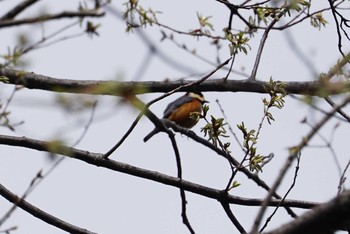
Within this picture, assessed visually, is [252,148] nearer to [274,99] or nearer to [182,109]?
[274,99]

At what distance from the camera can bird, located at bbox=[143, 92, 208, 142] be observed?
32.4ft

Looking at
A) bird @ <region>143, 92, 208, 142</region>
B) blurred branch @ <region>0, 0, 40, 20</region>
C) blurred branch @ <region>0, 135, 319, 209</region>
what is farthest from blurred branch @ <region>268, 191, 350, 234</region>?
bird @ <region>143, 92, 208, 142</region>

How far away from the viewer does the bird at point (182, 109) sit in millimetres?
9875

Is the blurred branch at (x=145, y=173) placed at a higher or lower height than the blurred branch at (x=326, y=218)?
higher

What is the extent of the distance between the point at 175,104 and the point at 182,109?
259 mm

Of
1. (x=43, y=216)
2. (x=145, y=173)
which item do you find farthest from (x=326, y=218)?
(x=43, y=216)

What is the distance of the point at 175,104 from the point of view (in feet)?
34.3

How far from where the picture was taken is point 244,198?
348cm

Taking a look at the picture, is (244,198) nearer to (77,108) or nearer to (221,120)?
(221,120)

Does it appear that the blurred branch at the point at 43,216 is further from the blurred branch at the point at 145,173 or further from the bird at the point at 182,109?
the bird at the point at 182,109

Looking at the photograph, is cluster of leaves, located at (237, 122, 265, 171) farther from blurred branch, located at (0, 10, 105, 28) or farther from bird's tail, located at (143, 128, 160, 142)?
bird's tail, located at (143, 128, 160, 142)

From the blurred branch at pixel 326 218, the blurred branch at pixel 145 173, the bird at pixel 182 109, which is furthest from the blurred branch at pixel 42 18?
the bird at pixel 182 109

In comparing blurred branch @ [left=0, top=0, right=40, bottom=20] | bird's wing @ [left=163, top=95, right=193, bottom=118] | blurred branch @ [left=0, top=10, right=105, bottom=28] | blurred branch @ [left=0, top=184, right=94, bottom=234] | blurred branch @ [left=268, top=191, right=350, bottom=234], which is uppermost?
bird's wing @ [left=163, top=95, right=193, bottom=118]

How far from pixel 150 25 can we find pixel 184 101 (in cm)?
633
